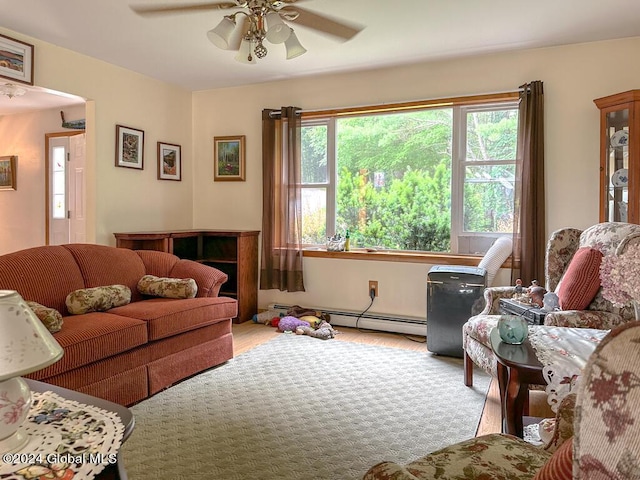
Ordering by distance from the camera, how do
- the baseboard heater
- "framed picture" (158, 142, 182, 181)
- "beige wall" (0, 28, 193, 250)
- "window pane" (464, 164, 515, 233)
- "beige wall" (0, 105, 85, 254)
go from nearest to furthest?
"beige wall" (0, 28, 193, 250), "window pane" (464, 164, 515, 233), the baseboard heater, "framed picture" (158, 142, 182, 181), "beige wall" (0, 105, 85, 254)

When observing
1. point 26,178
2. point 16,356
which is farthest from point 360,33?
point 26,178

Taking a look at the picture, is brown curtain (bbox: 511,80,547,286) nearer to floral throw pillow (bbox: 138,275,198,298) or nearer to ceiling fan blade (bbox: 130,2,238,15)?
ceiling fan blade (bbox: 130,2,238,15)

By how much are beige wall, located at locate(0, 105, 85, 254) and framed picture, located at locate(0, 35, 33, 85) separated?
2341mm

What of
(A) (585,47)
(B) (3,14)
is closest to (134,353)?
(B) (3,14)

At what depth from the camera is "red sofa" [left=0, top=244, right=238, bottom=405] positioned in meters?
2.41

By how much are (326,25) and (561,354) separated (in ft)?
8.94

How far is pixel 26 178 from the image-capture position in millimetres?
6090

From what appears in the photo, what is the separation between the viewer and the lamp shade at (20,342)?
0.95m

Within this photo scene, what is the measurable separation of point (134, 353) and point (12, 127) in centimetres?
523

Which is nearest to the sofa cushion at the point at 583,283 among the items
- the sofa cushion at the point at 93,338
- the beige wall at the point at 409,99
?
the beige wall at the point at 409,99

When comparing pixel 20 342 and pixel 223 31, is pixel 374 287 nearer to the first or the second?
pixel 223 31

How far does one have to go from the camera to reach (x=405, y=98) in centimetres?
435

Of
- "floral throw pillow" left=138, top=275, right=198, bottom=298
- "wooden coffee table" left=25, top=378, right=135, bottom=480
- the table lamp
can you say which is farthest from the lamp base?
"floral throw pillow" left=138, top=275, right=198, bottom=298

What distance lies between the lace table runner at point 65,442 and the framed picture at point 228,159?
397 cm
